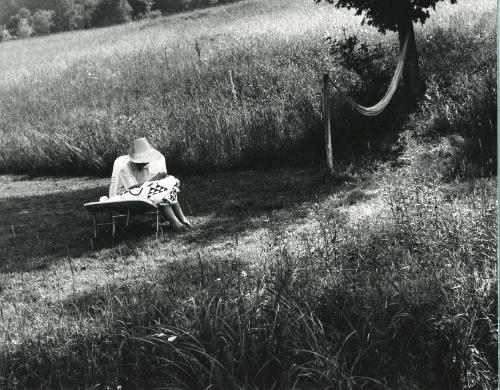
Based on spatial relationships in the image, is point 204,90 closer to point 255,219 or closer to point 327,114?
point 327,114

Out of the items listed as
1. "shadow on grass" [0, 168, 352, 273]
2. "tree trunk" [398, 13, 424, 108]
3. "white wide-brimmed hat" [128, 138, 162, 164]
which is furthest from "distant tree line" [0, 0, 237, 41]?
"tree trunk" [398, 13, 424, 108]

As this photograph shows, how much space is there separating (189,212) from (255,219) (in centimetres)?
130

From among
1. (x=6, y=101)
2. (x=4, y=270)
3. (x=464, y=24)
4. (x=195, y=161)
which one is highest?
(x=464, y=24)

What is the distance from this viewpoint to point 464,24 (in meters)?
13.2

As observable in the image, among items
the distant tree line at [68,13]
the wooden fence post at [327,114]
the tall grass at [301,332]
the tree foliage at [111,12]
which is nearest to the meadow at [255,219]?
the tall grass at [301,332]

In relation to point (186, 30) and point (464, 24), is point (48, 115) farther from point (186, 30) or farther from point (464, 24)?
point (464, 24)

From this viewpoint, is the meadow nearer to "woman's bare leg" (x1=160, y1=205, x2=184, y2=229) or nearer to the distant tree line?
"woman's bare leg" (x1=160, y1=205, x2=184, y2=229)

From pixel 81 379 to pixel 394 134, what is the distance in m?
7.33

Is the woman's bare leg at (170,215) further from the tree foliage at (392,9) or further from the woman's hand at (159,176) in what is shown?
the tree foliage at (392,9)

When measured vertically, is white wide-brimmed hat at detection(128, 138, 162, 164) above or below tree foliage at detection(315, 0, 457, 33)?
below

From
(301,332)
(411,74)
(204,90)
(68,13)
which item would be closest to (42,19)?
(68,13)

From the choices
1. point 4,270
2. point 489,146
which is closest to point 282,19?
point 489,146

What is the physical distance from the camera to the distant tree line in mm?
11141

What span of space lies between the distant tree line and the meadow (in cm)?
113
